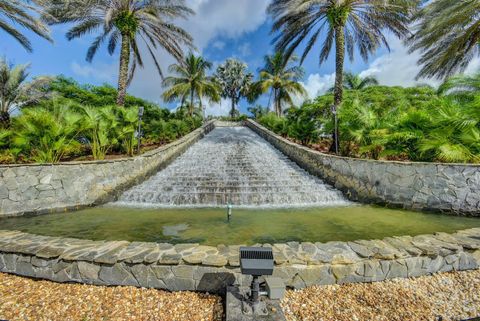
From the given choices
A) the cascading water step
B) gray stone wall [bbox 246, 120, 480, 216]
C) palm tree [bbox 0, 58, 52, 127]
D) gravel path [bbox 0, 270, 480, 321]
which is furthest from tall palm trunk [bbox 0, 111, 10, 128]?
gray stone wall [bbox 246, 120, 480, 216]

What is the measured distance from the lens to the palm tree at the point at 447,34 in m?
9.20

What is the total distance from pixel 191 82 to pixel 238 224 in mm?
26281

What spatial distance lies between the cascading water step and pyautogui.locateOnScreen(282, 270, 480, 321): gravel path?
A: 157 inches

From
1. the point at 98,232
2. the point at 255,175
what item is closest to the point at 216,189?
the point at 255,175

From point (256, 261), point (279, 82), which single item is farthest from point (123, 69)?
point (279, 82)

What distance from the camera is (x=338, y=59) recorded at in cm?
1127

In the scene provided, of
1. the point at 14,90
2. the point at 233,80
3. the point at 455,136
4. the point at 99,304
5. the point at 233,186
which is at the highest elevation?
the point at 233,80

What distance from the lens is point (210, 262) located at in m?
2.97

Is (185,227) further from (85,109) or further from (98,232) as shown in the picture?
(85,109)

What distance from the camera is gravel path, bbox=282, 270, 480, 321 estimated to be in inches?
101

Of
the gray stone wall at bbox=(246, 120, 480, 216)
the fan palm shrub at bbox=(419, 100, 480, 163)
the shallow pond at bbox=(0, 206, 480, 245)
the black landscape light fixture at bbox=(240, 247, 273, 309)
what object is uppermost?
the fan palm shrub at bbox=(419, 100, 480, 163)

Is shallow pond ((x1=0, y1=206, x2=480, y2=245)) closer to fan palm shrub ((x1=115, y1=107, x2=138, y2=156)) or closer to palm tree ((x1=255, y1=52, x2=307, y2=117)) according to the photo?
fan palm shrub ((x1=115, y1=107, x2=138, y2=156))

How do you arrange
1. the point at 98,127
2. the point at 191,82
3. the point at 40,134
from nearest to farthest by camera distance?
the point at 40,134 < the point at 98,127 < the point at 191,82

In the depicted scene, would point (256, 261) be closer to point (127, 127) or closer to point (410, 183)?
point (410, 183)
